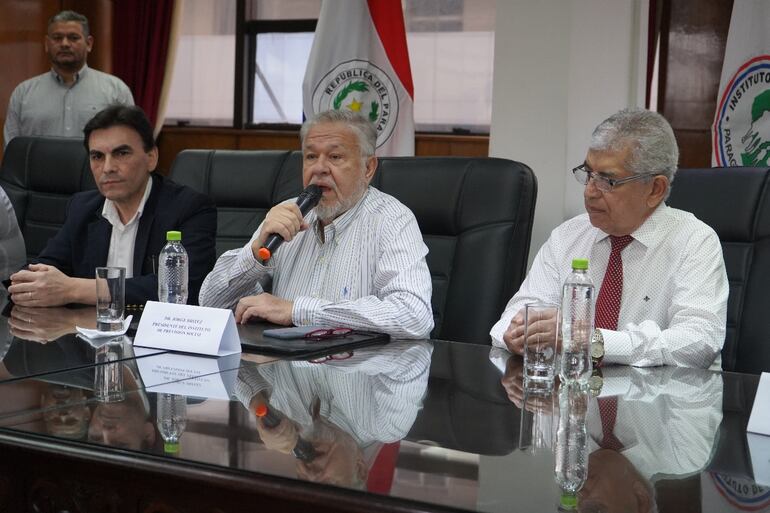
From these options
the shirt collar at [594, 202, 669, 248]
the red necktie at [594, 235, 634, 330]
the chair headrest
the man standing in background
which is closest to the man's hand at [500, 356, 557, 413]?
the red necktie at [594, 235, 634, 330]

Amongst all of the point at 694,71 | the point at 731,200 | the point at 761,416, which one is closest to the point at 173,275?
the point at 731,200

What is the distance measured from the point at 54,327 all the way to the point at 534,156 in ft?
5.48

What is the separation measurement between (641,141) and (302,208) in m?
A: 0.86

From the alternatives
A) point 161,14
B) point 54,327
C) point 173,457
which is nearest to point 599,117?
point 54,327

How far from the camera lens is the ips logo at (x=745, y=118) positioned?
10.8 ft

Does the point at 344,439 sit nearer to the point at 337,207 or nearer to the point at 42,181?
the point at 337,207

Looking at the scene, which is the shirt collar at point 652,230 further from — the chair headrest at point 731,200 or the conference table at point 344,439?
the conference table at point 344,439

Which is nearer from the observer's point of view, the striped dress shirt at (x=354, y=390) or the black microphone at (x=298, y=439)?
the black microphone at (x=298, y=439)

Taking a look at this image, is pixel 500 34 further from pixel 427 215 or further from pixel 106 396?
pixel 106 396

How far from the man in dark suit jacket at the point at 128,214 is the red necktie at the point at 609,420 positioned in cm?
159

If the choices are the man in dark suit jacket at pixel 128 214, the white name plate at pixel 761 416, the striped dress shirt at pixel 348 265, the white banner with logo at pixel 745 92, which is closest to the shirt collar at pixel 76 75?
the man in dark suit jacket at pixel 128 214

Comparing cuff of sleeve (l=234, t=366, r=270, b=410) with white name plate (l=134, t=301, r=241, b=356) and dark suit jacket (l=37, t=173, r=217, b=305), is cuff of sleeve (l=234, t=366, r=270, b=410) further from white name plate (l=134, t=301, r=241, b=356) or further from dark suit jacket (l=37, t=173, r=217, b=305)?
dark suit jacket (l=37, t=173, r=217, b=305)

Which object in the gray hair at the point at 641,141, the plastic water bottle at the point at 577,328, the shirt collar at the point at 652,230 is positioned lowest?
the plastic water bottle at the point at 577,328

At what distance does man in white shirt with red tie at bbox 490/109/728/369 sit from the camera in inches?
83.6
